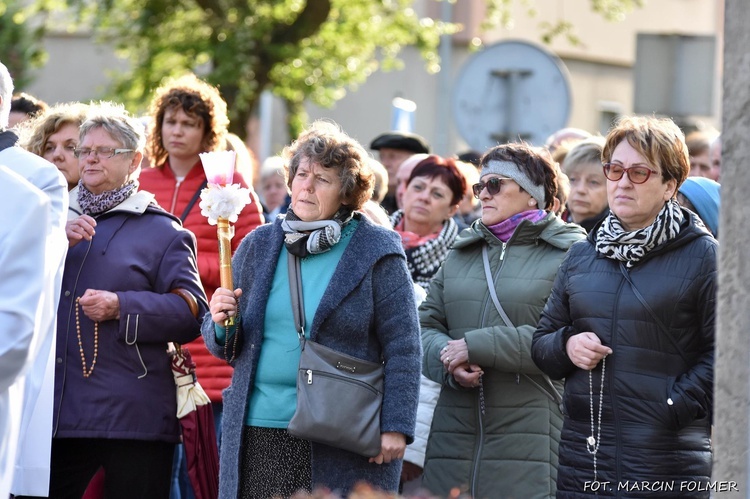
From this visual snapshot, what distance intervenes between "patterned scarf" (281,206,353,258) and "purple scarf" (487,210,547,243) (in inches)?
39.1

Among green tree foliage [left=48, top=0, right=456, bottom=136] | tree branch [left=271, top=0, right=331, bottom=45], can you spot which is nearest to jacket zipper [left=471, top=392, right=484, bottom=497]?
green tree foliage [left=48, top=0, right=456, bottom=136]

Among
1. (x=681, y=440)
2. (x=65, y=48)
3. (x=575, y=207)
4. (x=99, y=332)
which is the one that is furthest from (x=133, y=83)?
(x=681, y=440)

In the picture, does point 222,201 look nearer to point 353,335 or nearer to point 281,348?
point 281,348

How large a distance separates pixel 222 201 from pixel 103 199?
1.01 metres

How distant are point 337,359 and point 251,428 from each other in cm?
46

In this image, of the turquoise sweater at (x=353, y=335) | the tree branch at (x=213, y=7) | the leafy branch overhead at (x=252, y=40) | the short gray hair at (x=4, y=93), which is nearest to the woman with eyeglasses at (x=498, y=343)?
the turquoise sweater at (x=353, y=335)

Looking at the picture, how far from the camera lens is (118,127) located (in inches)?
250

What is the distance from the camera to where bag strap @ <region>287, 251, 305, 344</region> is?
18.0 ft

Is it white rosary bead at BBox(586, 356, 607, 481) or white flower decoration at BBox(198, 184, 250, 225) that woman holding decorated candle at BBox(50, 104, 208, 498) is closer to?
white flower decoration at BBox(198, 184, 250, 225)

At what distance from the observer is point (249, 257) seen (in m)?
5.69

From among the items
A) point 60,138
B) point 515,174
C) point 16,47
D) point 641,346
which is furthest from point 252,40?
point 641,346

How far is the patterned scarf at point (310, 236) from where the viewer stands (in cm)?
553

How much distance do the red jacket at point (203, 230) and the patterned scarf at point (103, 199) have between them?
0.91m

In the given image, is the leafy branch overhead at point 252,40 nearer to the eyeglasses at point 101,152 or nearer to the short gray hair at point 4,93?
the eyeglasses at point 101,152
